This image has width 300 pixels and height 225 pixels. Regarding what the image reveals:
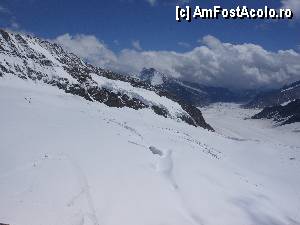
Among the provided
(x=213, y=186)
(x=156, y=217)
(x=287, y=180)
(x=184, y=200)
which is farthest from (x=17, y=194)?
(x=287, y=180)

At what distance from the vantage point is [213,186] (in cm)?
3022

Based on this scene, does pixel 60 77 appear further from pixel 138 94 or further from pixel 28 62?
pixel 138 94

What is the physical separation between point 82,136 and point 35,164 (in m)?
11.5

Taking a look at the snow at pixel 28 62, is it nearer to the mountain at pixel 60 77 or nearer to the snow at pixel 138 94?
the mountain at pixel 60 77

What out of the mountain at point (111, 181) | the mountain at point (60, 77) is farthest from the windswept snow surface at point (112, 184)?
the mountain at point (60, 77)

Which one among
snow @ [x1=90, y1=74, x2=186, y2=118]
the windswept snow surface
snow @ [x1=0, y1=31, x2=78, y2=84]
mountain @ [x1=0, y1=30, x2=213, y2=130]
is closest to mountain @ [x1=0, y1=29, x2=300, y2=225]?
the windswept snow surface

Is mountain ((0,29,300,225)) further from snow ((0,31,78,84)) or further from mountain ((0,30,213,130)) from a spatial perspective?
mountain ((0,30,213,130))

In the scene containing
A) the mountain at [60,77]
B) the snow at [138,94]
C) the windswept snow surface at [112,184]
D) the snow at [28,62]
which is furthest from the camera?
the snow at [138,94]

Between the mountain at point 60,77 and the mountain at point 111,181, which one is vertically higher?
the mountain at point 60,77

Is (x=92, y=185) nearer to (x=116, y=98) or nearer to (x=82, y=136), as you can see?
(x=82, y=136)

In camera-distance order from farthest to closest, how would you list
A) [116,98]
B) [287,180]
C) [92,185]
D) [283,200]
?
[116,98] < [287,180] < [283,200] < [92,185]

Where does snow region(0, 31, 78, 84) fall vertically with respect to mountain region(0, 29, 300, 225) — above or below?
above

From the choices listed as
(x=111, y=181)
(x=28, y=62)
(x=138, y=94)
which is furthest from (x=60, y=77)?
(x=111, y=181)

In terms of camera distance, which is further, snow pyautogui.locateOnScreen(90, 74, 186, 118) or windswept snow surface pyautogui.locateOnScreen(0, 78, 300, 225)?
snow pyautogui.locateOnScreen(90, 74, 186, 118)
